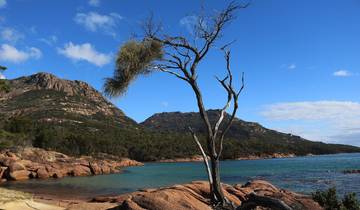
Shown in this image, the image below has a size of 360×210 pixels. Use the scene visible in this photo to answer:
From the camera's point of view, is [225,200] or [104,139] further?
[104,139]

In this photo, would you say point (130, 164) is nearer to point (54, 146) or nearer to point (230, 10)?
point (54, 146)

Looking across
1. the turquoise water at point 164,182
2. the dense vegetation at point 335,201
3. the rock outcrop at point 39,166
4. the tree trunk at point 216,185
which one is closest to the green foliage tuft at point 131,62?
the tree trunk at point 216,185

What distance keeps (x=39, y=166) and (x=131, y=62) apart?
56279 millimetres

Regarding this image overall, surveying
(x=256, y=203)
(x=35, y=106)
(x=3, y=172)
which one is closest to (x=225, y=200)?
(x=256, y=203)

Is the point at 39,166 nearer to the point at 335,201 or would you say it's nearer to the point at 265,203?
the point at 335,201

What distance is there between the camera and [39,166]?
65.7m

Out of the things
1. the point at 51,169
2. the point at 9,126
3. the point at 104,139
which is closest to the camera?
the point at 51,169

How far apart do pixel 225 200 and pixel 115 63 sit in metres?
6.24

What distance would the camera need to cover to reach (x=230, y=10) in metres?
14.6

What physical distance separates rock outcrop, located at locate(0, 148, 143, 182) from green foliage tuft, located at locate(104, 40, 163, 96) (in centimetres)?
4850

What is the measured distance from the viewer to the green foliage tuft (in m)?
14.7

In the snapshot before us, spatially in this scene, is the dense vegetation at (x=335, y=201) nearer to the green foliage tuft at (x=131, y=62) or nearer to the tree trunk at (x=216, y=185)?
the tree trunk at (x=216, y=185)

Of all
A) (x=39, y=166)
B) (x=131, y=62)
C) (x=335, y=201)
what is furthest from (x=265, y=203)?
(x=39, y=166)

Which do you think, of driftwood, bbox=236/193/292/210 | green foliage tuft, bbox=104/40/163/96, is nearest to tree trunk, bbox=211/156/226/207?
driftwood, bbox=236/193/292/210
